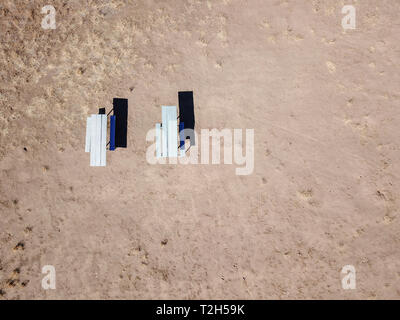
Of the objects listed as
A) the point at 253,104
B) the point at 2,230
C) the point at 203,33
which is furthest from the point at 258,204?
the point at 2,230

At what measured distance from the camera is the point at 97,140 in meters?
6.62

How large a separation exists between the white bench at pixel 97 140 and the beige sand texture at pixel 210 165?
0.35m

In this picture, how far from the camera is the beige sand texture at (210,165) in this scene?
21.5 ft

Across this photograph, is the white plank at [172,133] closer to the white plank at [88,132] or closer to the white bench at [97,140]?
the white bench at [97,140]

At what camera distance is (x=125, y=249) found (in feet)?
21.7

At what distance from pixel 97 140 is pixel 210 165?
296 cm

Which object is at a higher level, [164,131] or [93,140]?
[164,131]

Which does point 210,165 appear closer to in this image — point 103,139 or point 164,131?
point 164,131
